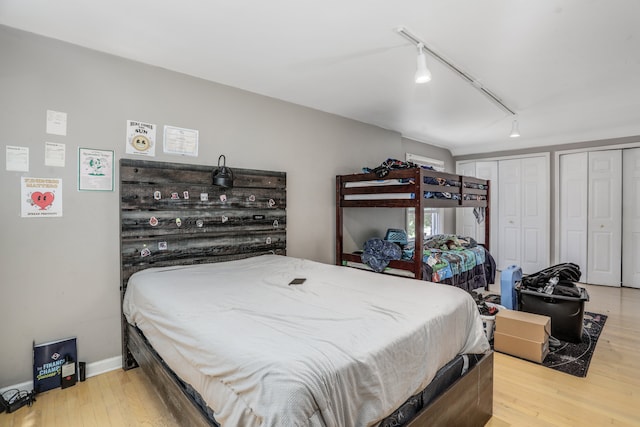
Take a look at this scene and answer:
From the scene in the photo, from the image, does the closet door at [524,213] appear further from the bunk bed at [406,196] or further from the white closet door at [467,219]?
the bunk bed at [406,196]

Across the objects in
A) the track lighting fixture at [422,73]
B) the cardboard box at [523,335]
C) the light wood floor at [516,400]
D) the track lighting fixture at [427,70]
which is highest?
the track lighting fixture at [427,70]

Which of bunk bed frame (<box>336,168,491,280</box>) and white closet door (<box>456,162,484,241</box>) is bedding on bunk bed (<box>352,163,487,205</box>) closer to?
bunk bed frame (<box>336,168,491,280</box>)

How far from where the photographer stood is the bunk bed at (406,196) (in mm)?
3133

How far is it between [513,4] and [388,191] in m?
1.84

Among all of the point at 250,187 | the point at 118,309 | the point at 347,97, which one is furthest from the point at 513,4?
the point at 118,309

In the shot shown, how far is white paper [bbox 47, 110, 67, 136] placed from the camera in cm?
215

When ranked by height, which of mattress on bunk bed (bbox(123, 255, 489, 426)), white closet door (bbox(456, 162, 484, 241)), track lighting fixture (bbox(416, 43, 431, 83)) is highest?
track lighting fixture (bbox(416, 43, 431, 83))

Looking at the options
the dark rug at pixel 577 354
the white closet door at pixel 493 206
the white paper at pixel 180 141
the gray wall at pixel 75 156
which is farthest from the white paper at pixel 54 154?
the white closet door at pixel 493 206

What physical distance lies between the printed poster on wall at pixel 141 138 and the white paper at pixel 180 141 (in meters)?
0.10

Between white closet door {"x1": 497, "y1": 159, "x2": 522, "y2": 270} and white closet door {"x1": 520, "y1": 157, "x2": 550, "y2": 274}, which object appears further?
white closet door {"x1": 497, "y1": 159, "x2": 522, "y2": 270}

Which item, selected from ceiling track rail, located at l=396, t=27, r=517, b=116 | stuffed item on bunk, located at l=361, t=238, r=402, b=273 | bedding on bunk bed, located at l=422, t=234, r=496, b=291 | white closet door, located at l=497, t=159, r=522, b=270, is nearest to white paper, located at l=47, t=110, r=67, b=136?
ceiling track rail, located at l=396, t=27, r=517, b=116

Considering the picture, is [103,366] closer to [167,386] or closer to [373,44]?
[167,386]

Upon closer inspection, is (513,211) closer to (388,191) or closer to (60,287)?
(388,191)

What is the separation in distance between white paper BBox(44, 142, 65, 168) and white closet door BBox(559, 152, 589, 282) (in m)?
6.38
